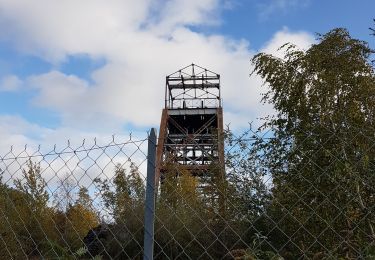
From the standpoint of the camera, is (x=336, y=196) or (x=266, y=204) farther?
(x=336, y=196)

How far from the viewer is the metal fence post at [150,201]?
234 centimetres

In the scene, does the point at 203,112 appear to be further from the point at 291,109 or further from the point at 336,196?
the point at 336,196

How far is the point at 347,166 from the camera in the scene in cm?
231

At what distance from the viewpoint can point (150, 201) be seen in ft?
7.83

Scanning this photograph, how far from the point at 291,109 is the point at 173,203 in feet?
14.7

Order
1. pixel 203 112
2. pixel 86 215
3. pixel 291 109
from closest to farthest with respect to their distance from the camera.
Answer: pixel 86 215 → pixel 291 109 → pixel 203 112

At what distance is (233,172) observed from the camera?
2939 mm

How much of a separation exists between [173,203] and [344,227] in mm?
1283

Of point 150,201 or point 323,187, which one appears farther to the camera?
point 323,187

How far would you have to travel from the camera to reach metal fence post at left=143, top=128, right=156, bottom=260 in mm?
2344

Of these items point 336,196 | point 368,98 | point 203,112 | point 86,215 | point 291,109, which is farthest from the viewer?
point 203,112

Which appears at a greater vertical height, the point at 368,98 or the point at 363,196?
the point at 368,98

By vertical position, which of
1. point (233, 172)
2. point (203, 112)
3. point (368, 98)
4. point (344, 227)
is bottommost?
point (344, 227)

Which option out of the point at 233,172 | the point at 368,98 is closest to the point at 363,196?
the point at 233,172
